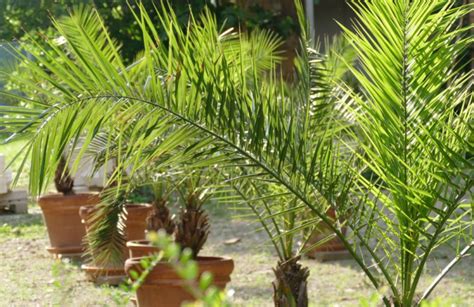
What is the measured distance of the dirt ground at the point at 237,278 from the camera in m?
8.05

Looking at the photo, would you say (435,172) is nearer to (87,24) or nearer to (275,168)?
(275,168)

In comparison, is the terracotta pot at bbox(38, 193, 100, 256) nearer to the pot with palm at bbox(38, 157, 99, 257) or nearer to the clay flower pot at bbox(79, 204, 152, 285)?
the pot with palm at bbox(38, 157, 99, 257)

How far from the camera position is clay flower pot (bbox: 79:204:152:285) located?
8.55 meters

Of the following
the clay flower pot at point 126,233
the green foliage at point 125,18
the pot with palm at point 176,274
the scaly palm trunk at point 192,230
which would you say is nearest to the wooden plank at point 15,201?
the green foliage at point 125,18

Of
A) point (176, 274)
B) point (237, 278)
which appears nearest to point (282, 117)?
point (176, 274)

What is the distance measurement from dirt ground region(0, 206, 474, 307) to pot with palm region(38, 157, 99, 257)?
0.21 meters

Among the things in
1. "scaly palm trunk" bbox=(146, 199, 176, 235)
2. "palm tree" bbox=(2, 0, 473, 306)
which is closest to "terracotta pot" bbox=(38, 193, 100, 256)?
"scaly palm trunk" bbox=(146, 199, 176, 235)

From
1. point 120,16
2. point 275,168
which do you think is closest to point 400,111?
point 275,168

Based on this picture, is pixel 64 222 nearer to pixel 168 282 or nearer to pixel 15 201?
pixel 15 201

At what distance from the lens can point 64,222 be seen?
1032 centimetres

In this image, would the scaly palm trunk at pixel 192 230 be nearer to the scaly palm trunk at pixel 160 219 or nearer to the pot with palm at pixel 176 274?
the pot with palm at pixel 176 274

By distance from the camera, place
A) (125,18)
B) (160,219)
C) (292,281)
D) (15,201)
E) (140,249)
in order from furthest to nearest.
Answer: (125,18) → (15,201) → (160,219) → (140,249) → (292,281)

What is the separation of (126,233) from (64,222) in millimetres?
1709

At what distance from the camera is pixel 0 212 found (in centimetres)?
1355
